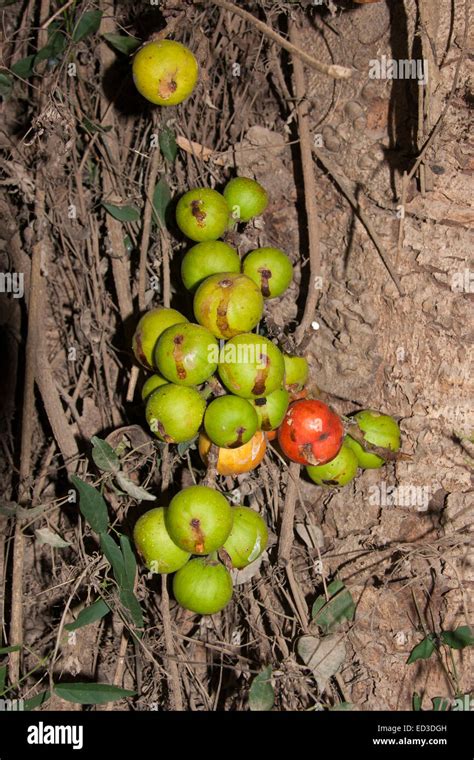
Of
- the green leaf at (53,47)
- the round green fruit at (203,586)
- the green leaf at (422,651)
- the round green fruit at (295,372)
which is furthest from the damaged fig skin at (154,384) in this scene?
the green leaf at (53,47)

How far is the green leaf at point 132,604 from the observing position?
1994 mm

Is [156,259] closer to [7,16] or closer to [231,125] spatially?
[231,125]

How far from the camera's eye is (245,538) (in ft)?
6.53

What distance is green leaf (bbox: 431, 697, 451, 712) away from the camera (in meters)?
2.08

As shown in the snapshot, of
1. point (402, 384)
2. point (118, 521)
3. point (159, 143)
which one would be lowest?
point (118, 521)

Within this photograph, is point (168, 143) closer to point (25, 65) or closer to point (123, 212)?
point (123, 212)

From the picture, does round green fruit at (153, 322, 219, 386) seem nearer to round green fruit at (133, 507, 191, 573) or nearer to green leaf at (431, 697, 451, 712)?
round green fruit at (133, 507, 191, 573)

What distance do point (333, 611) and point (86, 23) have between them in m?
2.21

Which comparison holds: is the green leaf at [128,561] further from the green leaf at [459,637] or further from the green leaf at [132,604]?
the green leaf at [459,637]

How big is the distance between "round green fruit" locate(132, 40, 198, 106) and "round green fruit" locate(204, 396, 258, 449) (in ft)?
3.16

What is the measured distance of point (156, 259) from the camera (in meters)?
2.39

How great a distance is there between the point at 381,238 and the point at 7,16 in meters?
1.75

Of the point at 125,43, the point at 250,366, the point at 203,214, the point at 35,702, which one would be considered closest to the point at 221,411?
the point at 250,366
